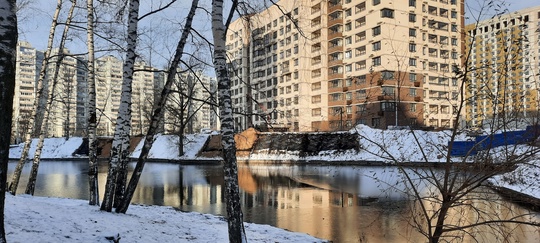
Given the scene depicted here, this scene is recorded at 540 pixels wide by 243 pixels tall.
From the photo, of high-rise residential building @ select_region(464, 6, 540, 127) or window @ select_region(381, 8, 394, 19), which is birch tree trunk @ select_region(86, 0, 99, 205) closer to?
high-rise residential building @ select_region(464, 6, 540, 127)

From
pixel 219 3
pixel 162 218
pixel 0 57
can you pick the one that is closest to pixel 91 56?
pixel 162 218

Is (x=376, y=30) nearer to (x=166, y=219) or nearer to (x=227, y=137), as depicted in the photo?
(x=166, y=219)

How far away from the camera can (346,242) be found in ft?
27.5

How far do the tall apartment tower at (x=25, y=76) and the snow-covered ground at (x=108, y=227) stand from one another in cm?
639

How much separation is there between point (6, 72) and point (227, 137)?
9.51 feet

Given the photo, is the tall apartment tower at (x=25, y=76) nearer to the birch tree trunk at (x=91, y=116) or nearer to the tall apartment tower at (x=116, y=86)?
the tall apartment tower at (x=116, y=86)

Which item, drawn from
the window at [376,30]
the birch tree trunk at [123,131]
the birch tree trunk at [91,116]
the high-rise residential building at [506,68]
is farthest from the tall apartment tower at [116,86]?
the window at [376,30]

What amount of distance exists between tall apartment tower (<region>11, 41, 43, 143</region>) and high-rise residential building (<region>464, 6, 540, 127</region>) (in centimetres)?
1321

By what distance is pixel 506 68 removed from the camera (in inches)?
167

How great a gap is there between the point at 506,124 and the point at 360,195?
471 inches

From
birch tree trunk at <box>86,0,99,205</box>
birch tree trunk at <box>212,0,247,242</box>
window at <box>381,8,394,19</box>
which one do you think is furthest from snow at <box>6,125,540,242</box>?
window at <box>381,8,394,19</box>

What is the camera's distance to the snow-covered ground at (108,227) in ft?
19.1

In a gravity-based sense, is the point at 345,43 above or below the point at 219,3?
above

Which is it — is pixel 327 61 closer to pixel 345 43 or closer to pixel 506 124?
pixel 345 43
